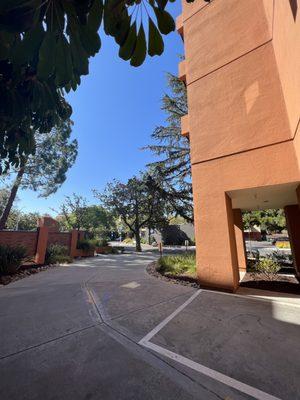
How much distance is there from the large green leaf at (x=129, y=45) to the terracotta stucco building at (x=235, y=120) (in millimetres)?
4587

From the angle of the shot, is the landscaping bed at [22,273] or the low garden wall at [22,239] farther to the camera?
the low garden wall at [22,239]

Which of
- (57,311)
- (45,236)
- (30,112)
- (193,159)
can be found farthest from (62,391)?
(45,236)

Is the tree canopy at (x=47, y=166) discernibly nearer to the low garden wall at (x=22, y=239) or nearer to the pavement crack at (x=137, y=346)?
the low garden wall at (x=22, y=239)

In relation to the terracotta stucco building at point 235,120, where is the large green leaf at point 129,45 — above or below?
below

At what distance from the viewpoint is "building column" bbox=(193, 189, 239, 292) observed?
6055mm

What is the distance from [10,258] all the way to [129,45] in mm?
9736

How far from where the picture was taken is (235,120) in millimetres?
6633

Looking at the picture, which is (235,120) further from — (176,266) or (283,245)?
(283,245)

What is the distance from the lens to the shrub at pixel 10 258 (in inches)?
325

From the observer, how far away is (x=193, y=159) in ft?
24.2

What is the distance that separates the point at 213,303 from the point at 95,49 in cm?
539

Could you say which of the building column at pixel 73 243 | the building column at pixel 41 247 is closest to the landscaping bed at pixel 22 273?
the building column at pixel 41 247

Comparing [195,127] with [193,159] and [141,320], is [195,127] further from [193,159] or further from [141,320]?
[141,320]

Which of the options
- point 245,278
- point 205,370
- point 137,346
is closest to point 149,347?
point 137,346
